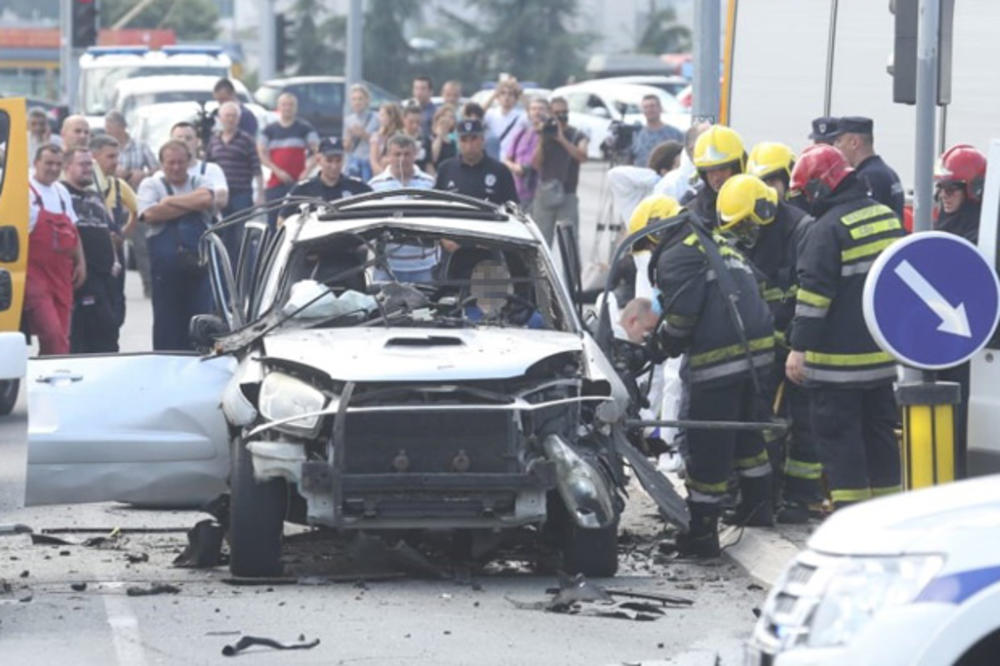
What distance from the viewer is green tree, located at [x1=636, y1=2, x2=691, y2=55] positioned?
234 feet

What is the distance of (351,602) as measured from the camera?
9086 mm

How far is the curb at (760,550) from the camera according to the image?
31.8 ft

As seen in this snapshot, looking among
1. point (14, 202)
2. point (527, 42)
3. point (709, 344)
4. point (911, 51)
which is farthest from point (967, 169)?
point (527, 42)

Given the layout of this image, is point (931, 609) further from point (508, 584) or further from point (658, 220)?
point (658, 220)

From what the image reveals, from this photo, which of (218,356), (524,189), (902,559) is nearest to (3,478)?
(218,356)

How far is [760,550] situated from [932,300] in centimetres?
234

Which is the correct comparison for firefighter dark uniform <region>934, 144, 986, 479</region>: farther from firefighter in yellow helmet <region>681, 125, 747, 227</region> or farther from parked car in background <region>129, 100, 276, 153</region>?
parked car in background <region>129, 100, 276, 153</region>

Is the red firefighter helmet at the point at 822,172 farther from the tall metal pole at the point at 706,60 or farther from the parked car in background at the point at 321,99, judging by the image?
the parked car in background at the point at 321,99

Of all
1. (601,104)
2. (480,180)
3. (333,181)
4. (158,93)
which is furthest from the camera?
(601,104)

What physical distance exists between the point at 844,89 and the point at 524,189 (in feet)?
24.7

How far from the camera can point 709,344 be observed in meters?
10.2

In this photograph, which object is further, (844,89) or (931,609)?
(844,89)

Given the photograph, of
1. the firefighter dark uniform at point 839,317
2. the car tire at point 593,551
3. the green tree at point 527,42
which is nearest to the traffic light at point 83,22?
the firefighter dark uniform at point 839,317

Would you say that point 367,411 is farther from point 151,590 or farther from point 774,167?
point 774,167
